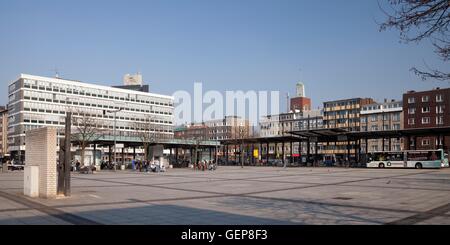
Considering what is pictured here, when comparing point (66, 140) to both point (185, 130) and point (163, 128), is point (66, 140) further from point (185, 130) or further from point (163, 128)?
point (185, 130)

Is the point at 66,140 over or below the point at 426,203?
over

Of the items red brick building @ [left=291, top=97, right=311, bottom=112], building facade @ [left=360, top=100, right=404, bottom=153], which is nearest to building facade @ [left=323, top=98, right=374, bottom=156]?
building facade @ [left=360, top=100, right=404, bottom=153]

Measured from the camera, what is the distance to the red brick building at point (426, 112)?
325 ft

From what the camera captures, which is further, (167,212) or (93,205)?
(93,205)

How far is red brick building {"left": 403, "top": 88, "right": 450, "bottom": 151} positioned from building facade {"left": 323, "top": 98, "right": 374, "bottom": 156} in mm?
21157

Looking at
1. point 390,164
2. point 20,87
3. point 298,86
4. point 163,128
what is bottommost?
point 390,164

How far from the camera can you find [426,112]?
10400cm

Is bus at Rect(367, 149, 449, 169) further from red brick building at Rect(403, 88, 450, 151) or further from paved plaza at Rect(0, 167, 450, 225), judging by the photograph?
paved plaza at Rect(0, 167, 450, 225)

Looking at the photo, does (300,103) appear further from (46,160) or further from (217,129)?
(46,160)

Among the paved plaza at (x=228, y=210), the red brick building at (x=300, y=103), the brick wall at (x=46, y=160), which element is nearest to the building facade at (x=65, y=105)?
the brick wall at (x=46, y=160)

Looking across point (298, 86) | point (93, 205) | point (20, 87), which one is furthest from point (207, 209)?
point (298, 86)

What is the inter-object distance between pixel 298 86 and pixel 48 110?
359ft

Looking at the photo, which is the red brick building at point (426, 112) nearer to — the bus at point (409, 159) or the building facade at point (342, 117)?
the building facade at point (342, 117)
